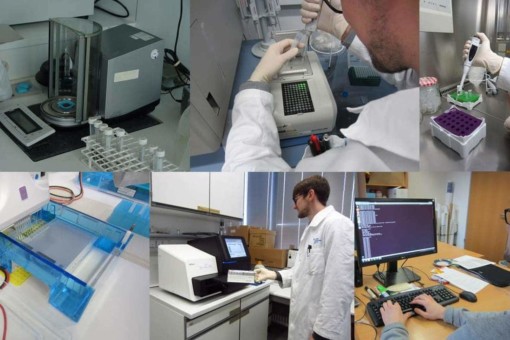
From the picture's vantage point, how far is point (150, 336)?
1.44 meters

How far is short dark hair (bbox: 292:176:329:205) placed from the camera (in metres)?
1.34

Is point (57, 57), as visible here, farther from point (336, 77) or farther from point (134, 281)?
point (336, 77)

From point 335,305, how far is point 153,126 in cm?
83

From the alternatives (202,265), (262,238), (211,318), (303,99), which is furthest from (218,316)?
(303,99)

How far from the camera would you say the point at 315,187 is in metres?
1.35

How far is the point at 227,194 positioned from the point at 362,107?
1.54ft

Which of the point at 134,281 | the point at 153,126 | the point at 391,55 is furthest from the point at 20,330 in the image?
the point at 391,55

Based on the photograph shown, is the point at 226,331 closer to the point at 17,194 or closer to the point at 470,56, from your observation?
the point at 17,194

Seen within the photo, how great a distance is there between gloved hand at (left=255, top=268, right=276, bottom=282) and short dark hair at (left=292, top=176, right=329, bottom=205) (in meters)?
0.24

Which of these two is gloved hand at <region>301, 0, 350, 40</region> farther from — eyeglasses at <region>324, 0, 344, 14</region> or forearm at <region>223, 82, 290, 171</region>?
forearm at <region>223, 82, 290, 171</region>

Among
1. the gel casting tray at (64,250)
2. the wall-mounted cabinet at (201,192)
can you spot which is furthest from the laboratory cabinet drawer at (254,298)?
the gel casting tray at (64,250)

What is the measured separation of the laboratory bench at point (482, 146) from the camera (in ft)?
4.38

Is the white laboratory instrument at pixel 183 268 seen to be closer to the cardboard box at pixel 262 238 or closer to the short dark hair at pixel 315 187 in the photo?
the cardboard box at pixel 262 238

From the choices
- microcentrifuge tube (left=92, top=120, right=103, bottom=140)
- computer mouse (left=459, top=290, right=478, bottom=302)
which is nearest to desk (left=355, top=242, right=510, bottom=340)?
computer mouse (left=459, top=290, right=478, bottom=302)
